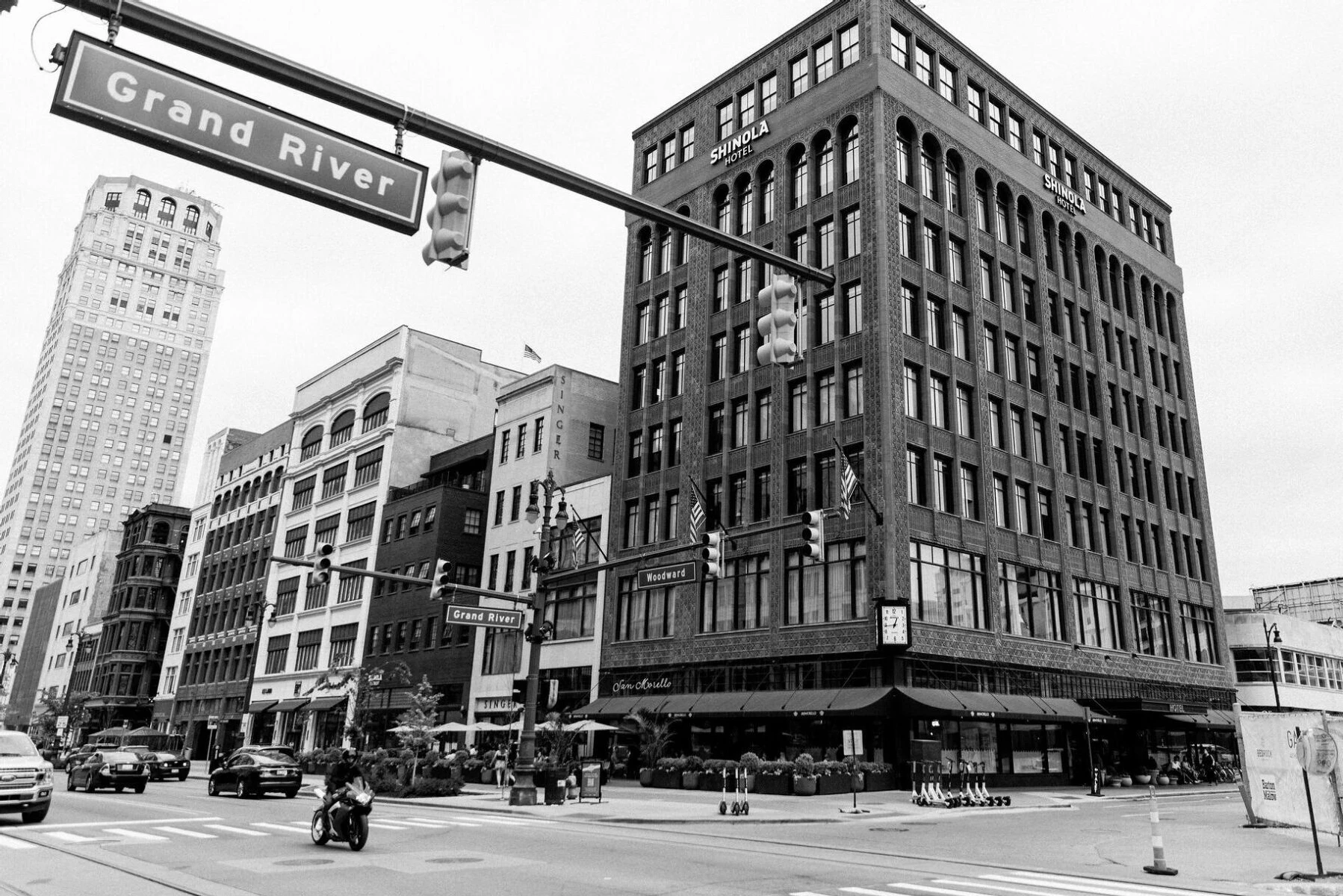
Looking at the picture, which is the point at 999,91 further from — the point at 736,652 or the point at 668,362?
the point at 736,652

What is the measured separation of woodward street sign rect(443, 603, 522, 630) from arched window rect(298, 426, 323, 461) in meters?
57.4

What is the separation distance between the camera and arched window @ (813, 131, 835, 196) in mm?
47938

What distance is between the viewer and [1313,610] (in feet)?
338

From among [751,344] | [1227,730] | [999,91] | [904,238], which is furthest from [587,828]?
[999,91]

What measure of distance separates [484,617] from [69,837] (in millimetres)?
11556

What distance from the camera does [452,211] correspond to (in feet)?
24.8

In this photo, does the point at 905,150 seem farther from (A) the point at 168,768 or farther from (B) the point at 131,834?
(A) the point at 168,768

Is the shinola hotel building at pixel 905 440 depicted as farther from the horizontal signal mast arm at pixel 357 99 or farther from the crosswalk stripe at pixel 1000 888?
the horizontal signal mast arm at pixel 357 99

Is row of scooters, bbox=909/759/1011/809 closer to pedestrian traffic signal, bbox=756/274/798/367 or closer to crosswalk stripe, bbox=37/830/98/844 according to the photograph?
Result: crosswalk stripe, bbox=37/830/98/844

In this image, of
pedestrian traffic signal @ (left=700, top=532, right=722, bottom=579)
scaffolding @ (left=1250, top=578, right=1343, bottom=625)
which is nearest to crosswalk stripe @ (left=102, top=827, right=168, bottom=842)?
pedestrian traffic signal @ (left=700, top=532, right=722, bottom=579)

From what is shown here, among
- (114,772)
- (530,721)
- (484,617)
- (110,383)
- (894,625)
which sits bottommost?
(114,772)

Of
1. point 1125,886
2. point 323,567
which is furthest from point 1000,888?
point 323,567

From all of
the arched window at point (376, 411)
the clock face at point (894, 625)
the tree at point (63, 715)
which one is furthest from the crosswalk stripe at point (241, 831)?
the tree at point (63, 715)

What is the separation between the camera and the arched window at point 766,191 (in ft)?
167
